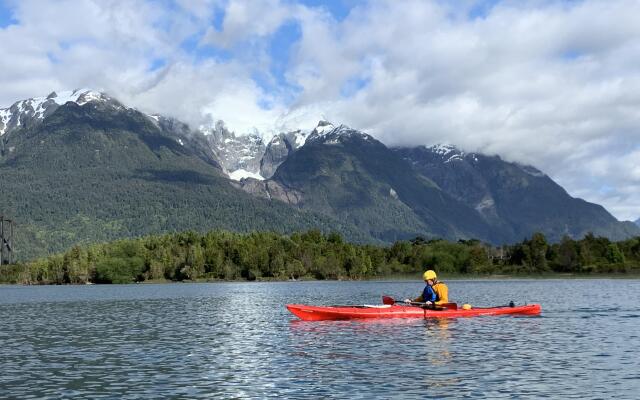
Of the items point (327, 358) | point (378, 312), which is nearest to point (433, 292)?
point (378, 312)

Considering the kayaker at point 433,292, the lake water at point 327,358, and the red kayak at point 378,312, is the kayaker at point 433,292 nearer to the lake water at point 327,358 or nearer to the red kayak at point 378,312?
the red kayak at point 378,312

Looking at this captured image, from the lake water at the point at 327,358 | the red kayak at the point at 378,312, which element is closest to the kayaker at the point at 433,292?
the red kayak at the point at 378,312

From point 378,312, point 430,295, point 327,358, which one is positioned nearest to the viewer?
point 327,358

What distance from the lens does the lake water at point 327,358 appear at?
37.1 meters

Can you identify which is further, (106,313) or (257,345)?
(106,313)

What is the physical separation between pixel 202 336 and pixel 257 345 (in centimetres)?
876

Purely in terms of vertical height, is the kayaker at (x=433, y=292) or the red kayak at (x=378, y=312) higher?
the kayaker at (x=433, y=292)

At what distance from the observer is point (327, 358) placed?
47156 millimetres

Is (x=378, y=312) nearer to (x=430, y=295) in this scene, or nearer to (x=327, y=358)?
(x=430, y=295)

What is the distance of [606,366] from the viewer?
4369cm

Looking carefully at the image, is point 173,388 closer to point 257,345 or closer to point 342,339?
point 257,345

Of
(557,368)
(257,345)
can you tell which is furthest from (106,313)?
(557,368)

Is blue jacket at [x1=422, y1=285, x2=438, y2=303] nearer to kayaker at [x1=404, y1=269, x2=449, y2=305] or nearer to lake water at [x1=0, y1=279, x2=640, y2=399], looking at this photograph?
kayaker at [x1=404, y1=269, x2=449, y2=305]

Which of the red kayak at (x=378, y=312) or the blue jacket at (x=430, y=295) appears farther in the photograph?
the blue jacket at (x=430, y=295)
